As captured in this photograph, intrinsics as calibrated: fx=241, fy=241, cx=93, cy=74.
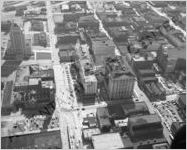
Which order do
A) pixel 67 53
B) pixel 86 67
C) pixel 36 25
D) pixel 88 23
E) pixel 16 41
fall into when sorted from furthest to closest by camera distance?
pixel 36 25, pixel 88 23, pixel 67 53, pixel 16 41, pixel 86 67

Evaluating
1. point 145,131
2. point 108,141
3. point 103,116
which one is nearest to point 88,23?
point 103,116

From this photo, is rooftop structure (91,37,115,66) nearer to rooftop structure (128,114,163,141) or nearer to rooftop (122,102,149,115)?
rooftop (122,102,149,115)

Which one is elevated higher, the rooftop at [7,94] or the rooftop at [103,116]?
the rooftop at [7,94]

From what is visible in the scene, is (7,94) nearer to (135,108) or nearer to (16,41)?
(16,41)

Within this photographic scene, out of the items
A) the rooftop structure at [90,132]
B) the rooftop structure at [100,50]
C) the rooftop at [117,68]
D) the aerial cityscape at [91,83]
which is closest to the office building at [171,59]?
the aerial cityscape at [91,83]

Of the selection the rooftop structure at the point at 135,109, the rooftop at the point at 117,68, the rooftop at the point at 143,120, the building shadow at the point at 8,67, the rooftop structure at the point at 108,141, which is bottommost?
the rooftop structure at the point at 135,109

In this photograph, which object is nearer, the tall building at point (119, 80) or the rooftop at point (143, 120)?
the rooftop at point (143, 120)

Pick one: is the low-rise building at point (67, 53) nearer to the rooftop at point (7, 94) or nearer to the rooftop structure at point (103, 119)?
the rooftop at point (7, 94)

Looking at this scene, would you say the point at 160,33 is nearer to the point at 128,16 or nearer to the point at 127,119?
the point at 128,16
